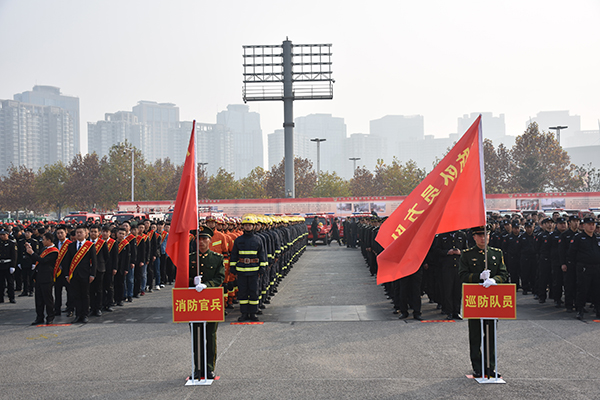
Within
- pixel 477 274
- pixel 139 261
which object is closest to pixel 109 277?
pixel 139 261

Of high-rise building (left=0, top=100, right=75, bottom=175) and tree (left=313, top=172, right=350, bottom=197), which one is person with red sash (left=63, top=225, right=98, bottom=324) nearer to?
tree (left=313, top=172, right=350, bottom=197)

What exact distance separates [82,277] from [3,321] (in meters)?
2.01

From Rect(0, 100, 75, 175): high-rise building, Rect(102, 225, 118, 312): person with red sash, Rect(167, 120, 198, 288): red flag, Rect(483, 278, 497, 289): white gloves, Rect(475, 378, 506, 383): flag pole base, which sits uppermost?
Rect(0, 100, 75, 175): high-rise building

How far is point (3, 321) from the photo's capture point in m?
10.6

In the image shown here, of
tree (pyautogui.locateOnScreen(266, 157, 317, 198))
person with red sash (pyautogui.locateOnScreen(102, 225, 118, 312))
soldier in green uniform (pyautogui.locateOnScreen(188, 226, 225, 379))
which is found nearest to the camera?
soldier in green uniform (pyautogui.locateOnScreen(188, 226, 225, 379))

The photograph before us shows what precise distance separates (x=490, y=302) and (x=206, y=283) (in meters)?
3.65

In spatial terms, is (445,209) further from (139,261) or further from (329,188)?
(329,188)

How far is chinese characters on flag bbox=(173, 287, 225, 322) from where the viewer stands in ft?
20.8

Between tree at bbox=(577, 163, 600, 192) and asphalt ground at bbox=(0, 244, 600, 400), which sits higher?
tree at bbox=(577, 163, 600, 192)

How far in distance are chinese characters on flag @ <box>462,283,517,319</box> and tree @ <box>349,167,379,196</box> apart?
68.4m

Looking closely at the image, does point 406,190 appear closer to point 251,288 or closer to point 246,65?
point 246,65

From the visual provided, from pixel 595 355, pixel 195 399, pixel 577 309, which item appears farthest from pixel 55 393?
pixel 577 309

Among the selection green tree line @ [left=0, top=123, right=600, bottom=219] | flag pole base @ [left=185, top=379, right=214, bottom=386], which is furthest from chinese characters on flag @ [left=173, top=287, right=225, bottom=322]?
green tree line @ [left=0, top=123, right=600, bottom=219]

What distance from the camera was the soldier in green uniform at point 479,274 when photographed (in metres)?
6.44
